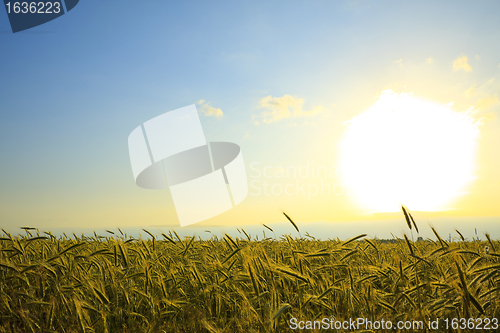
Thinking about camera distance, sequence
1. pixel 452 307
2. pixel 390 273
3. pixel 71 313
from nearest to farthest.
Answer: pixel 452 307, pixel 71 313, pixel 390 273

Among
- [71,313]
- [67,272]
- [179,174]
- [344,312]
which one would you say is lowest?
[344,312]

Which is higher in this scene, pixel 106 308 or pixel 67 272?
pixel 67 272

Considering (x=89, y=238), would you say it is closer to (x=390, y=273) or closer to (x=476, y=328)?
(x=390, y=273)

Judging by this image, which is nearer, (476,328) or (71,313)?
(476,328)

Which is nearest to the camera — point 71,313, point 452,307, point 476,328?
point 476,328

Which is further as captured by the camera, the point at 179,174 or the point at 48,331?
the point at 179,174

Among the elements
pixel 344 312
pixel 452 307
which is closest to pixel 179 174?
pixel 344 312

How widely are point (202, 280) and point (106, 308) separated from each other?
2.38 ft

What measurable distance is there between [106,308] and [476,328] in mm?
2431

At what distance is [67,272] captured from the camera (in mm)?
2461

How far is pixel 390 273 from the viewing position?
8.64 feet

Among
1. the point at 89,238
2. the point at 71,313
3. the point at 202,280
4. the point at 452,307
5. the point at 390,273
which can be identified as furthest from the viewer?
the point at 89,238

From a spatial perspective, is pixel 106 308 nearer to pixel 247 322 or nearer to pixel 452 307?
pixel 247 322

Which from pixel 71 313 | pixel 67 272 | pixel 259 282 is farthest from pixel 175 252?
pixel 259 282
